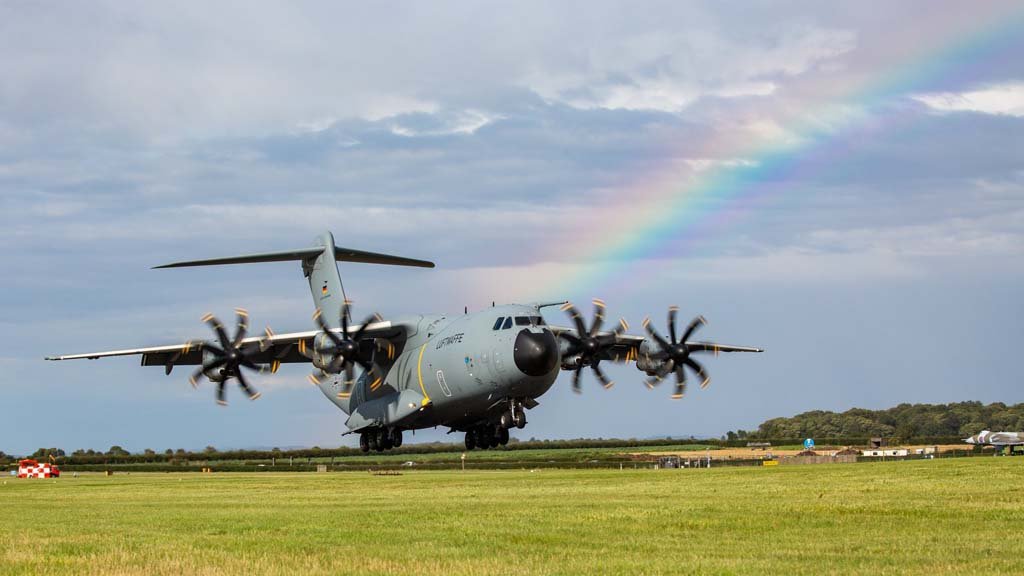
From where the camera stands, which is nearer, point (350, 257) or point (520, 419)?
point (520, 419)

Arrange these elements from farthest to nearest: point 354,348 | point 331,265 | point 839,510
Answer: point 331,265 → point 354,348 → point 839,510

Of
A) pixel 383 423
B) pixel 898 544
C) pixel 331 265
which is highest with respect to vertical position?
pixel 331 265

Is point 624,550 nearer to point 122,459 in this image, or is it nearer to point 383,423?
point 383,423

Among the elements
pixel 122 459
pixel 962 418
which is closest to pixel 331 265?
pixel 122 459

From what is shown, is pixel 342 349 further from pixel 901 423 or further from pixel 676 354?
pixel 901 423

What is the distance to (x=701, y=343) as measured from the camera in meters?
48.7

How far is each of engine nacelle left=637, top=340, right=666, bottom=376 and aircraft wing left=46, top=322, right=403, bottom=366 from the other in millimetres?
9749

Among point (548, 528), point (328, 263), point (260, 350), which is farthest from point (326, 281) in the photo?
point (548, 528)

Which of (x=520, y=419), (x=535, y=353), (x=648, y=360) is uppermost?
A: (x=648, y=360)

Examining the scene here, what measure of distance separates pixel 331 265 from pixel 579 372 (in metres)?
14.0

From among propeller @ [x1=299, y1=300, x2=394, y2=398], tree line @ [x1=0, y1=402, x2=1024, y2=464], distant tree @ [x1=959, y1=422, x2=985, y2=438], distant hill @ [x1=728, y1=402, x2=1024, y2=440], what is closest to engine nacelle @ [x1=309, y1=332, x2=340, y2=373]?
propeller @ [x1=299, y1=300, x2=394, y2=398]

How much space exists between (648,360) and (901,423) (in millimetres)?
126462

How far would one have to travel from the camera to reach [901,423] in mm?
164625

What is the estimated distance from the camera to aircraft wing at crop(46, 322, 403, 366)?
47656 millimetres
